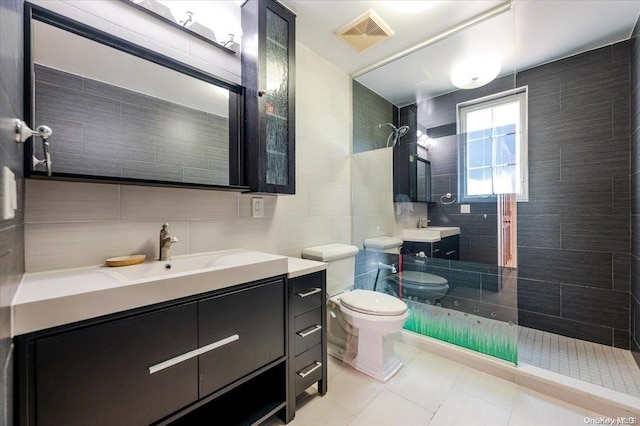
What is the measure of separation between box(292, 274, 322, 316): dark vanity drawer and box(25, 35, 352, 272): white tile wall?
49cm

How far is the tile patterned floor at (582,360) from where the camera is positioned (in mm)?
Result: 1627

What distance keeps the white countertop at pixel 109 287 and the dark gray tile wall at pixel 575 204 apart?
2.12 metres

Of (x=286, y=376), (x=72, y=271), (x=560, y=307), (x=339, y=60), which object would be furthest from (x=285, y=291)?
(x=560, y=307)

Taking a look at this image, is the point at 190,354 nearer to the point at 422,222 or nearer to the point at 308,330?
the point at 308,330

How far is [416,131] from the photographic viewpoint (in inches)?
103

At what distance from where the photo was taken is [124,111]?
1.23 meters

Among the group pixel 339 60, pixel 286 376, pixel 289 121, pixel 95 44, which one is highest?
pixel 339 60

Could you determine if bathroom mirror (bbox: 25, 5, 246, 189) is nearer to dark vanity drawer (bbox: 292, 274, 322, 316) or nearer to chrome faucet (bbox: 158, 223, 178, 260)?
chrome faucet (bbox: 158, 223, 178, 260)

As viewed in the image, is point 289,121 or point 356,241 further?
point 356,241

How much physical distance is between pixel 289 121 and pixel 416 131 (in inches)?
58.2

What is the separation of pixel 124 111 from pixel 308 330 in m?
1.43

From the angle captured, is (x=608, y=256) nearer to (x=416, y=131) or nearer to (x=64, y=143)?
(x=416, y=131)

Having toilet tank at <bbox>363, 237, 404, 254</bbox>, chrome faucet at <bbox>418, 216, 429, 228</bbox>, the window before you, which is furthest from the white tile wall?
the window

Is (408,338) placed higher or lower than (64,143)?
lower
